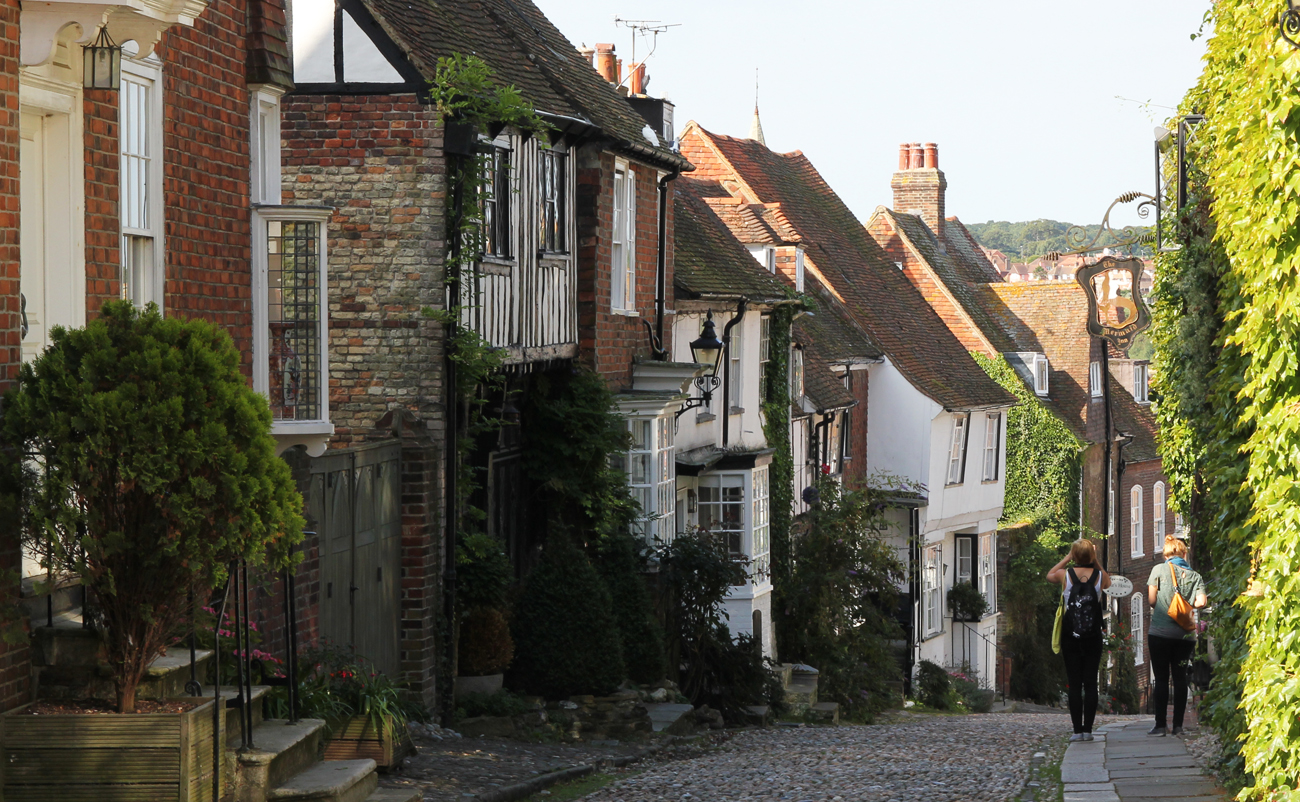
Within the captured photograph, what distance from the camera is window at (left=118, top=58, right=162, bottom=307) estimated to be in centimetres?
874

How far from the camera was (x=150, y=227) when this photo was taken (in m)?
9.01

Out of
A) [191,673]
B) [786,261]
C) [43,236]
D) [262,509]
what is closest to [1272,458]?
[262,509]

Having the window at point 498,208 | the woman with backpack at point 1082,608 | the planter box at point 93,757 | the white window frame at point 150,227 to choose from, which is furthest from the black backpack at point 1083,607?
the planter box at point 93,757

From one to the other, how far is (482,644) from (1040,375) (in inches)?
1030

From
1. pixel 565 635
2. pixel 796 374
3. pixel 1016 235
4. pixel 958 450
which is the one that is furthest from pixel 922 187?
pixel 1016 235

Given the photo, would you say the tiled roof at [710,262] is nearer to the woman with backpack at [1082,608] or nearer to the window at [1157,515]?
the woman with backpack at [1082,608]

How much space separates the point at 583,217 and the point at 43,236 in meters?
10.0

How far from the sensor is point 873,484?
31094 mm

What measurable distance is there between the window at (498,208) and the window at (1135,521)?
28843 mm

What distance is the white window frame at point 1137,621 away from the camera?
40.0 metres

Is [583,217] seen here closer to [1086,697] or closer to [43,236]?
[1086,697]

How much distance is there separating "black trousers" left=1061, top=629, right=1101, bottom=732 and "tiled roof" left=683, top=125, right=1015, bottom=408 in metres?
19.8

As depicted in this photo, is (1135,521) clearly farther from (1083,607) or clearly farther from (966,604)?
(1083,607)

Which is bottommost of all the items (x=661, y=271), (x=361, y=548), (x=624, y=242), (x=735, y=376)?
(x=361, y=548)
